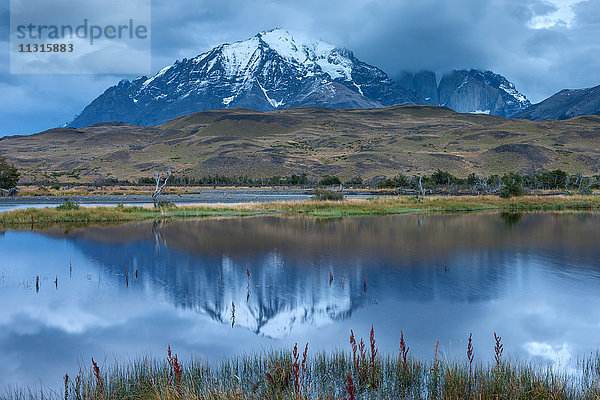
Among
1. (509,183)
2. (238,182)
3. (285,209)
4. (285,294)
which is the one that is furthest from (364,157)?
(285,294)

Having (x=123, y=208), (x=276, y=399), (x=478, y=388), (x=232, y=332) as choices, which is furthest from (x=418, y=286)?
(x=123, y=208)

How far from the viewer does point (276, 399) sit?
27.2 feet

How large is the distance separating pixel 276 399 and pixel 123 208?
44090mm

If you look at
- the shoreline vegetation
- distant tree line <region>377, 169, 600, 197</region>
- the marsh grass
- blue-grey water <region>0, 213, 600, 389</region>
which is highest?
distant tree line <region>377, 169, 600, 197</region>

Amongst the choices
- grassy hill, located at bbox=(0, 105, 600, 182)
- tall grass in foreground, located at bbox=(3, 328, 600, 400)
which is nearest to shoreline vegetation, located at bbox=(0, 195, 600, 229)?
tall grass in foreground, located at bbox=(3, 328, 600, 400)

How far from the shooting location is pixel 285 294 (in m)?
18.4

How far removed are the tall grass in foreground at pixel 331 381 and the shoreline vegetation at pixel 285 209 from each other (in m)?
36.4

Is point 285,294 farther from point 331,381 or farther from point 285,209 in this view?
point 285,209

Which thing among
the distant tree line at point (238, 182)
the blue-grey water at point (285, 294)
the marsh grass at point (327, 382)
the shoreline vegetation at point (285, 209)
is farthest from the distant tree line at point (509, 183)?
the marsh grass at point (327, 382)

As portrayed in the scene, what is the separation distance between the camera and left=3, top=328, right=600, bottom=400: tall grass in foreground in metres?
8.27

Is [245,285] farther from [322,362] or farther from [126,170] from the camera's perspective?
[126,170]

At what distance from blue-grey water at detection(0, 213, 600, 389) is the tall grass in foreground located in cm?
144

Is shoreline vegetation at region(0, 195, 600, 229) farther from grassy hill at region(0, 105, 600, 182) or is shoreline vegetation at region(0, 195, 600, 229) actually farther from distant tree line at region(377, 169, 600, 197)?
grassy hill at region(0, 105, 600, 182)

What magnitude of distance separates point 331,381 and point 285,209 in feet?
144
